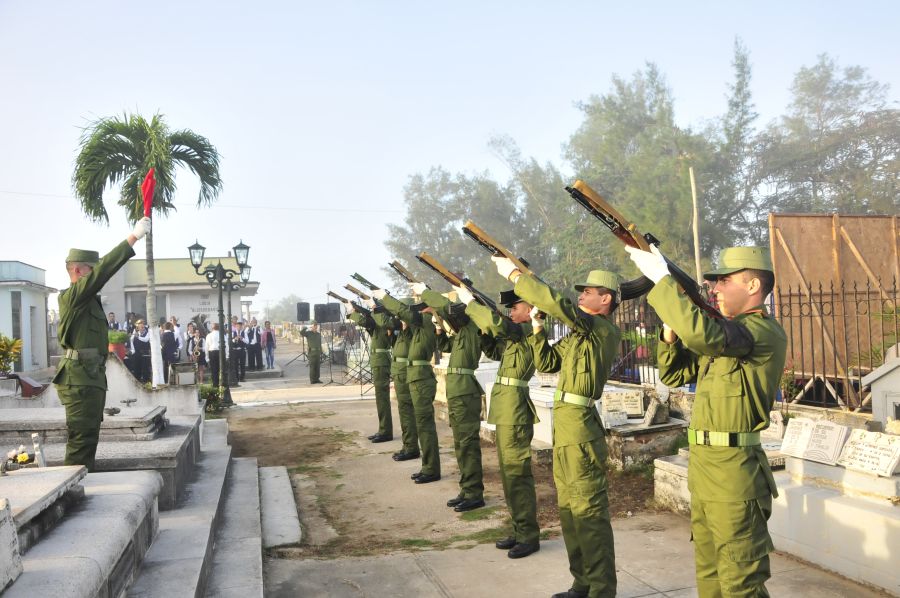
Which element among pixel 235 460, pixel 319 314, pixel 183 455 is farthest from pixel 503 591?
pixel 319 314

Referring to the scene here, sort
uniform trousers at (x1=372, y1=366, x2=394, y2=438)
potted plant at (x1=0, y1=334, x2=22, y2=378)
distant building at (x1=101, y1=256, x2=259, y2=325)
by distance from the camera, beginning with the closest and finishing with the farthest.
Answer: potted plant at (x1=0, y1=334, x2=22, y2=378), uniform trousers at (x1=372, y1=366, x2=394, y2=438), distant building at (x1=101, y1=256, x2=259, y2=325)

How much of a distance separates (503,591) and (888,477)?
2.50m

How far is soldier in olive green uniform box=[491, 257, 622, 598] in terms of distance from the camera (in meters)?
4.08

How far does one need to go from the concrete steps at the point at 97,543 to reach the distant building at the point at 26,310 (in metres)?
25.8

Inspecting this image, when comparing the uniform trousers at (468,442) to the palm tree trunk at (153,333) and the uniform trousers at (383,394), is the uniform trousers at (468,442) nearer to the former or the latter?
the uniform trousers at (383,394)

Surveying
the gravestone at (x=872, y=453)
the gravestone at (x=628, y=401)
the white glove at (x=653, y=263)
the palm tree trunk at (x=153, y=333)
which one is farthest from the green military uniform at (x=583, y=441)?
the palm tree trunk at (x=153, y=333)

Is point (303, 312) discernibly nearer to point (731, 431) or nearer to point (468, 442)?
point (468, 442)

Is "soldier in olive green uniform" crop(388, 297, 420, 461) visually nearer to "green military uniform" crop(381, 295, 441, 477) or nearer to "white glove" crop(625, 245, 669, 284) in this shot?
"green military uniform" crop(381, 295, 441, 477)

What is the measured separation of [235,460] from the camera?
8539 mm

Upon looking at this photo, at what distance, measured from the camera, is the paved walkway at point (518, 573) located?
14.6 ft

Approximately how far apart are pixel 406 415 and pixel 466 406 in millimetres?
2429

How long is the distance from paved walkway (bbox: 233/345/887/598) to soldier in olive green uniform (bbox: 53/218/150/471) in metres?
1.62

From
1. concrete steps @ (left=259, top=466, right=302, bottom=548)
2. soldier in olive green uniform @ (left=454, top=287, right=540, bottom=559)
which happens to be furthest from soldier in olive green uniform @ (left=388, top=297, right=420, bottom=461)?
soldier in olive green uniform @ (left=454, top=287, right=540, bottom=559)

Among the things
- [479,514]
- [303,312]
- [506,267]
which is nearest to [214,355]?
[303,312]
